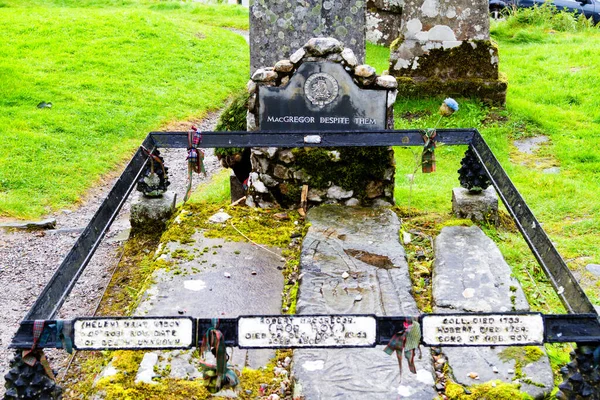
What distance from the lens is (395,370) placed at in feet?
13.7

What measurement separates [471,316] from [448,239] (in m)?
2.56

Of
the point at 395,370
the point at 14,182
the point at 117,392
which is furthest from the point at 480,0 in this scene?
the point at 117,392

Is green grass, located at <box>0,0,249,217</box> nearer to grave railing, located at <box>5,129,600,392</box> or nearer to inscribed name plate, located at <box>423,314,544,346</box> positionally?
grave railing, located at <box>5,129,600,392</box>

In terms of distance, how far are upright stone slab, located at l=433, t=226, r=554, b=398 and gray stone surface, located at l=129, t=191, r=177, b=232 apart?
230cm

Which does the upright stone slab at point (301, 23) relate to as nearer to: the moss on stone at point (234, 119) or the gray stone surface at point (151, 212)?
the moss on stone at point (234, 119)

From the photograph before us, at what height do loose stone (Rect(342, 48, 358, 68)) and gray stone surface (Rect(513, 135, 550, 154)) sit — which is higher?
loose stone (Rect(342, 48, 358, 68))

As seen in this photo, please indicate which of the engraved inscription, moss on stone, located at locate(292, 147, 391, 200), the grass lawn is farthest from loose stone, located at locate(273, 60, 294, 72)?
the grass lawn

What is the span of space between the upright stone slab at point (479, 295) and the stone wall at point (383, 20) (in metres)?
8.33

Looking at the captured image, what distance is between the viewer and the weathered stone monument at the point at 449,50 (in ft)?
33.4

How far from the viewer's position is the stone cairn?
6262 mm

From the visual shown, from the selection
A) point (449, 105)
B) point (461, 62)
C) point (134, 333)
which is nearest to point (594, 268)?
point (449, 105)

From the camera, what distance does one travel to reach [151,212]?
6492 mm

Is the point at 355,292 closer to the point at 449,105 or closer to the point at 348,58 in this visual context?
the point at 449,105

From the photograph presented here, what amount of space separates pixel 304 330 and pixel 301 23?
175 inches
